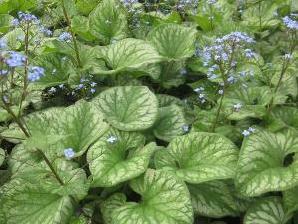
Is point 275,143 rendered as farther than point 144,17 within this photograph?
No

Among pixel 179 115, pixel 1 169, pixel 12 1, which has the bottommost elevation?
pixel 1 169

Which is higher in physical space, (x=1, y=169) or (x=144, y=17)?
(x=144, y=17)

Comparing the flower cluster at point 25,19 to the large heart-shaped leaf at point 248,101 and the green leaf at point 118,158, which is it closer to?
the green leaf at point 118,158

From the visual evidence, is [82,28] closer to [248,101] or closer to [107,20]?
[107,20]

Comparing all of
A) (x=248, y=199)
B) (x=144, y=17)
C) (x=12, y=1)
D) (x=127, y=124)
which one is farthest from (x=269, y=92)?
(x=12, y=1)

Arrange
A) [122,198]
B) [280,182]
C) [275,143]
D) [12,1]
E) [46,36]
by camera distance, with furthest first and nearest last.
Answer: [12,1] < [46,36] < [275,143] < [122,198] < [280,182]

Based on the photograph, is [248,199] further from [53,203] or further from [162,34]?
[162,34]
